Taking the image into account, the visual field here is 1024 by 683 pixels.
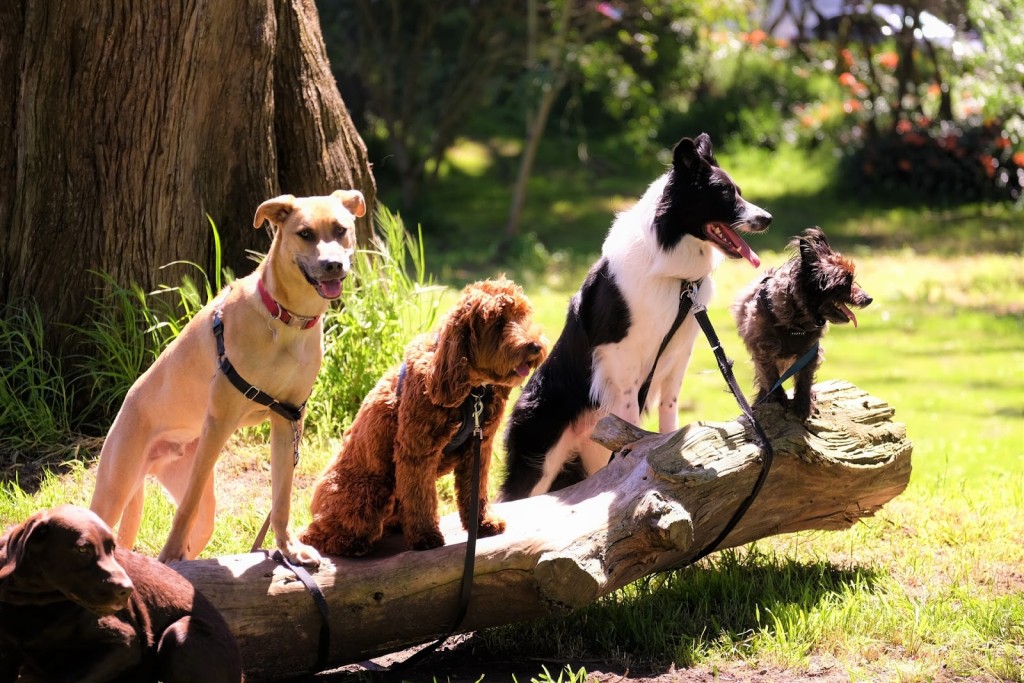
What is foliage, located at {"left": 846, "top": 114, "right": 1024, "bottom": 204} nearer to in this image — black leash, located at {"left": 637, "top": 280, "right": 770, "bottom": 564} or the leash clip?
black leash, located at {"left": 637, "top": 280, "right": 770, "bottom": 564}

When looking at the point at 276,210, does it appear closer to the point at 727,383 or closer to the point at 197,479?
the point at 197,479

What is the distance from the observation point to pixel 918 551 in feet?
17.5

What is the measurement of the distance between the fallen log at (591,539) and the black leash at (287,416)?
29mm

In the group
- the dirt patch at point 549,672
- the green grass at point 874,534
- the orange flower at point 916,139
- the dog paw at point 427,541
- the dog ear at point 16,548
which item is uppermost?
the orange flower at point 916,139

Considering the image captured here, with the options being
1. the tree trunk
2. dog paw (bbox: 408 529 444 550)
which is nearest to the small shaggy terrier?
dog paw (bbox: 408 529 444 550)

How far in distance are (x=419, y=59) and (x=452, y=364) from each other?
35.4 ft

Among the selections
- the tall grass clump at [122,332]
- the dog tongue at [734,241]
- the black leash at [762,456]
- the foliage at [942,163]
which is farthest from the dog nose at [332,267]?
the foliage at [942,163]

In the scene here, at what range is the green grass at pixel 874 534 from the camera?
4.32m

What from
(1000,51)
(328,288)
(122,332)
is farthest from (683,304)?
(1000,51)

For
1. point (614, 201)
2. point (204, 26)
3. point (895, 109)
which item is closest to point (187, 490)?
point (204, 26)

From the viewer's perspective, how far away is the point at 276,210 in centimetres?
373

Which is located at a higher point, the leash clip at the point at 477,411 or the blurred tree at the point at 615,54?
the blurred tree at the point at 615,54

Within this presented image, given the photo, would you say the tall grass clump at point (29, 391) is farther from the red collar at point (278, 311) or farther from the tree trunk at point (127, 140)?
the red collar at point (278, 311)

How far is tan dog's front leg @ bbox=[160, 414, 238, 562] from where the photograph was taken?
149 inches
